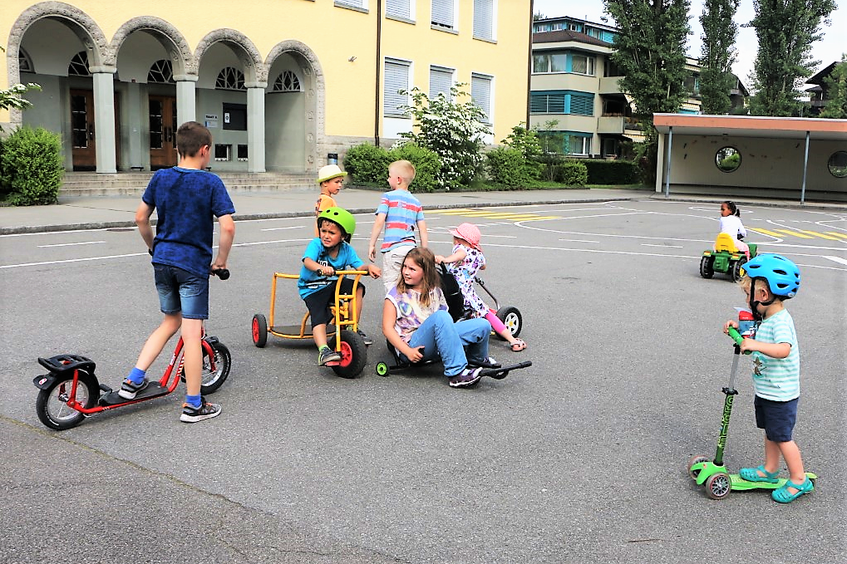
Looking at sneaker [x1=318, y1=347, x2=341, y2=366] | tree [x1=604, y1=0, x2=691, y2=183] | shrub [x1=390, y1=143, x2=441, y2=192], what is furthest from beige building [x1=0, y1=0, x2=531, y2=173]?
sneaker [x1=318, y1=347, x2=341, y2=366]

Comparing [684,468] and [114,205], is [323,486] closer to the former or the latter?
[684,468]

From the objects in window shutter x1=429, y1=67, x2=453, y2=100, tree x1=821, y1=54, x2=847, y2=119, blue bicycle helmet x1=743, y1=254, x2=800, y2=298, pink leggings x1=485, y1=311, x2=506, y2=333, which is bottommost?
pink leggings x1=485, y1=311, x2=506, y2=333

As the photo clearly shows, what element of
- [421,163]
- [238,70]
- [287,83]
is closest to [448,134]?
[421,163]

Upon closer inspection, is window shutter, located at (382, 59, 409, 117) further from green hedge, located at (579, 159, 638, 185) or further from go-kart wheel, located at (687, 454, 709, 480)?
go-kart wheel, located at (687, 454, 709, 480)

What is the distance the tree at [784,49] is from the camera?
4838cm

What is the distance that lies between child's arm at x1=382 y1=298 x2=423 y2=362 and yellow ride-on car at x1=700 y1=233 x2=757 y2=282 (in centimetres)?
709

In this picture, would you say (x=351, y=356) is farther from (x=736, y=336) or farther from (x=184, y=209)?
(x=736, y=336)

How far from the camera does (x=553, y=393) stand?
20.3 feet

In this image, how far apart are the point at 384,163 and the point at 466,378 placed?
25564 millimetres

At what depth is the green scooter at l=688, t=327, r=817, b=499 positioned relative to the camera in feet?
14.2

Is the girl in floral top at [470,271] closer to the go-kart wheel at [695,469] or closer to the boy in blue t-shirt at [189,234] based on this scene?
the boy in blue t-shirt at [189,234]

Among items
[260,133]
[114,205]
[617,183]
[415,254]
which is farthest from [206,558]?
[617,183]

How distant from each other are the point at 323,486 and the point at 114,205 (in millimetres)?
18394

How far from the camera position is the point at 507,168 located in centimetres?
3594
